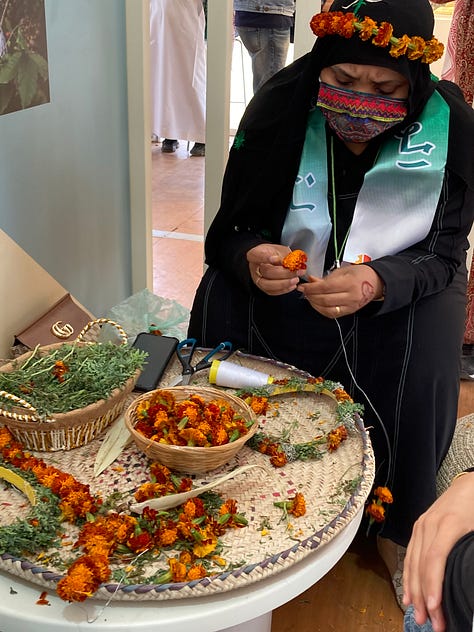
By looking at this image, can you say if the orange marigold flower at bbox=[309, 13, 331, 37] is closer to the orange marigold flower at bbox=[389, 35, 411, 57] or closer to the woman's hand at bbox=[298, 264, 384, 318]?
the orange marigold flower at bbox=[389, 35, 411, 57]

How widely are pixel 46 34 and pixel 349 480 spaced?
4.17 ft

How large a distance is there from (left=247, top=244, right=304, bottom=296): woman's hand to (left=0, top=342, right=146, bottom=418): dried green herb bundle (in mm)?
310

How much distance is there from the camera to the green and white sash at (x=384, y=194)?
1.36 meters

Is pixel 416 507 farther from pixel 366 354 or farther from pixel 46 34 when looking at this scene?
pixel 46 34

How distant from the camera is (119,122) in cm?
202

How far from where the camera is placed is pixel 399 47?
3.97 ft

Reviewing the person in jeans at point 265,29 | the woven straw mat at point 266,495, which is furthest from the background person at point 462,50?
the woven straw mat at point 266,495

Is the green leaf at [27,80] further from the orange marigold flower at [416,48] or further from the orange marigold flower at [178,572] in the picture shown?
the orange marigold flower at [178,572]

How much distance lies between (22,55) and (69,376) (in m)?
0.85

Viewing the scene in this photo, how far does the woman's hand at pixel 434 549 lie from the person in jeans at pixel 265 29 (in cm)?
236

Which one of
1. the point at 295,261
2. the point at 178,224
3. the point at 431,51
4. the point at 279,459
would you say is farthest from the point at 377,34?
the point at 178,224

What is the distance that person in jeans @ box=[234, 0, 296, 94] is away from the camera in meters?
2.80

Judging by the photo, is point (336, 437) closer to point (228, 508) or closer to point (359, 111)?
point (228, 508)

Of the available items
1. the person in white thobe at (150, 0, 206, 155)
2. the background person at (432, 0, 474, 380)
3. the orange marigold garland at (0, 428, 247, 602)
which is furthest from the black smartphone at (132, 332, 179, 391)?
the person in white thobe at (150, 0, 206, 155)
